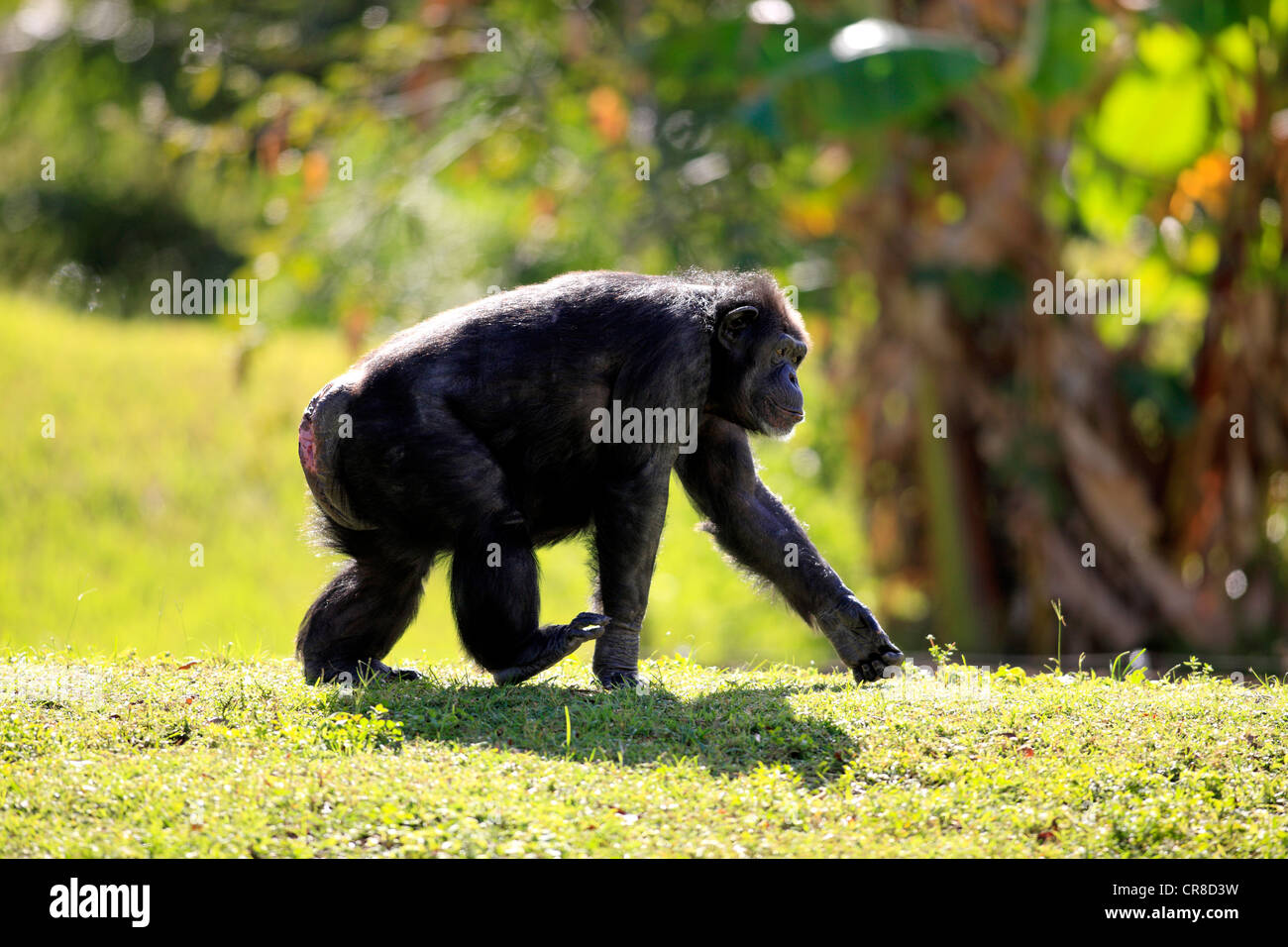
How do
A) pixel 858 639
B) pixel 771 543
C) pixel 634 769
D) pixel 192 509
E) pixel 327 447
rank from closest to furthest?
pixel 634 769 → pixel 327 447 → pixel 858 639 → pixel 771 543 → pixel 192 509

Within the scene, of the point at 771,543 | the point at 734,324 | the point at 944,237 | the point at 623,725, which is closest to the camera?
the point at 623,725

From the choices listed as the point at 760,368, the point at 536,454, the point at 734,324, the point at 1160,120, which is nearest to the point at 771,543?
the point at 760,368

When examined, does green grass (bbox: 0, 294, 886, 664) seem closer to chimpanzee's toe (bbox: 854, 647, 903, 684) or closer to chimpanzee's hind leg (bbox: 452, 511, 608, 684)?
chimpanzee's toe (bbox: 854, 647, 903, 684)

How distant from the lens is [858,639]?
7.52 m

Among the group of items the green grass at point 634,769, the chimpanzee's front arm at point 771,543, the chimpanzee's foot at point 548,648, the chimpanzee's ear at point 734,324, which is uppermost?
the chimpanzee's ear at point 734,324

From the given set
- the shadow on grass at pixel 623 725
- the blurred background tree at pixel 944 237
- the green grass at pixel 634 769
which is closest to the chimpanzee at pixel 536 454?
the shadow on grass at pixel 623 725

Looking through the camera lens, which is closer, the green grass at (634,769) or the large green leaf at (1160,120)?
the green grass at (634,769)

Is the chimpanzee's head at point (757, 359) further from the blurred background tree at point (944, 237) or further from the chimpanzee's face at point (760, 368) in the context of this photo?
the blurred background tree at point (944, 237)

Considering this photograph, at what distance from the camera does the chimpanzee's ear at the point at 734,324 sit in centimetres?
730

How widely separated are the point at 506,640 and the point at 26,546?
10.6 m

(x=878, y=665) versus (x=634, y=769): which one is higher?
(x=878, y=665)

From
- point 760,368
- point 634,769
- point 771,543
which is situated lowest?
point 634,769

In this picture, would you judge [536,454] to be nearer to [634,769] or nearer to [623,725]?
[623,725]

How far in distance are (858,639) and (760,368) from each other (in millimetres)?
1559
